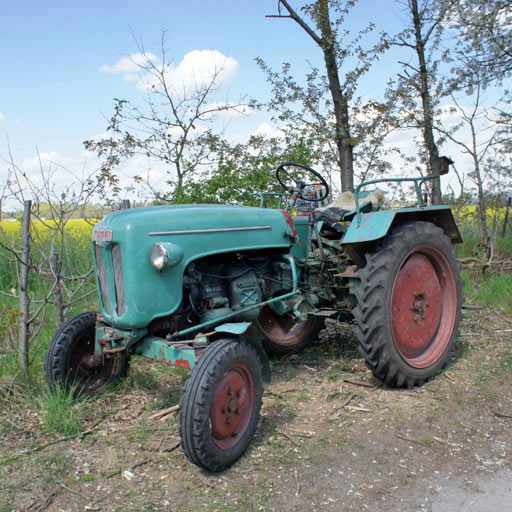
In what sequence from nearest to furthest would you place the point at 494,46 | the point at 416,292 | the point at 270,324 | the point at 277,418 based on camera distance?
the point at 277,418
the point at 416,292
the point at 270,324
the point at 494,46

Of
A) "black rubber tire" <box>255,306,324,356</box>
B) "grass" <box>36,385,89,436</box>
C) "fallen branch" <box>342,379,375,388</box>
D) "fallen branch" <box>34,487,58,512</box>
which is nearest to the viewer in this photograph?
"fallen branch" <box>34,487,58,512</box>

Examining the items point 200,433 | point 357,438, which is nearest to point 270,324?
point 357,438

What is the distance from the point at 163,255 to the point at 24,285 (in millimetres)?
1407

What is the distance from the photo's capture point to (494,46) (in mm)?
8305

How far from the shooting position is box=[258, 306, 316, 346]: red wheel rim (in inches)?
169

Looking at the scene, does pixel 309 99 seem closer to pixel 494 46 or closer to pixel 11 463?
pixel 494 46

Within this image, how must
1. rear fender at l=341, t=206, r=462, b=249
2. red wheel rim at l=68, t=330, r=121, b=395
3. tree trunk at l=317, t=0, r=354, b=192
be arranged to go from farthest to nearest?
1. tree trunk at l=317, t=0, r=354, b=192
2. rear fender at l=341, t=206, r=462, b=249
3. red wheel rim at l=68, t=330, r=121, b=395

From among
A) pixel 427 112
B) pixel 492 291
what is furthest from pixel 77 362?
pixel 427 112

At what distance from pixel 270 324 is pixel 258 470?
71.9 inches

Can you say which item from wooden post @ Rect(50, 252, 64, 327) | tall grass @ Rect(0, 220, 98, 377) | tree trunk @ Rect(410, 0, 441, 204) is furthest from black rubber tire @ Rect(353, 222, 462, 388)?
tree trunk @ Rect(410, 0, 441, 204)

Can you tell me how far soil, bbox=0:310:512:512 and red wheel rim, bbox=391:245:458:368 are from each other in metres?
0.24

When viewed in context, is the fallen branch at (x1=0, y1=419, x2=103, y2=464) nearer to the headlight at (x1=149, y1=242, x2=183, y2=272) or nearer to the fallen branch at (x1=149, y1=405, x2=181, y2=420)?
the fallen branch at (x1=149, y1=405, x2=181, y2=420)

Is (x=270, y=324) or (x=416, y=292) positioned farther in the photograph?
(x=270, y=324)

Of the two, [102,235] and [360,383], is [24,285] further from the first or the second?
[360,383]
